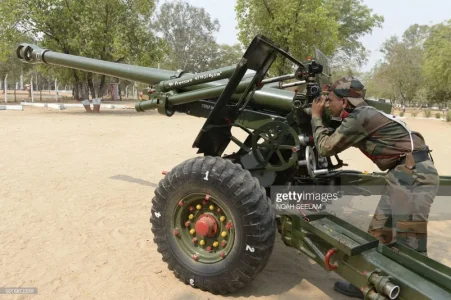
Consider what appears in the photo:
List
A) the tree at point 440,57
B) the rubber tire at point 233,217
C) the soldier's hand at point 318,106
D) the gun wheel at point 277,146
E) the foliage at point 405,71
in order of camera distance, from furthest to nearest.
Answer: the foliage at point 405,71 < the tree at point 440,57 < the gun wheel at point 277,146 < the soldier's hand at point 318,106 < the rubber tire at point 233,217

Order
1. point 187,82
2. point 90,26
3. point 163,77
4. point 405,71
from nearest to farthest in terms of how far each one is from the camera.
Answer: point 187,82 → point 163,77 → point 90,26 → point 405,71

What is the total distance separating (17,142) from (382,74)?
144 feet

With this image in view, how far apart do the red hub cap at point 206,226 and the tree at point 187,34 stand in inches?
1973

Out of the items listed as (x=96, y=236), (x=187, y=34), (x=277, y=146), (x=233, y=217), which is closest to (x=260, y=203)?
(x=233, y=217)

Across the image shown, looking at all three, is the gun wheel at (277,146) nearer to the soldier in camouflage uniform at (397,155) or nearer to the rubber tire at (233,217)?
the soldier in camouflage uniform at (397,155)

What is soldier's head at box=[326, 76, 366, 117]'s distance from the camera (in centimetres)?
288

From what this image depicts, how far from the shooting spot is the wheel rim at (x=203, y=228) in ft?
9.40

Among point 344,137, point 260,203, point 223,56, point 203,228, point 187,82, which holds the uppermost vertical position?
point 223,56

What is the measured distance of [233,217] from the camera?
2.75 metres

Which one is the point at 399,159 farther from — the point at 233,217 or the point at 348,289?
the point at 233,217

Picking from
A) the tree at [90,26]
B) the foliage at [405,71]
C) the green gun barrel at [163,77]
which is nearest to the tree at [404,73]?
the foliage at [405,71]

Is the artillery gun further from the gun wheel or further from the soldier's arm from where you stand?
the soldier's arm

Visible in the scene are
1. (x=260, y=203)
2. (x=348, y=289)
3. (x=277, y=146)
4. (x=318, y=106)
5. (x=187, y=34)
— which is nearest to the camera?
(x=260, y=203)

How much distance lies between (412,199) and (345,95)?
0.86m
